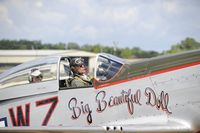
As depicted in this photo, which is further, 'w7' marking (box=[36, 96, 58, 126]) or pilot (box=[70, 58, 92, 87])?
pilot (box=[70, 58, 92, 87])

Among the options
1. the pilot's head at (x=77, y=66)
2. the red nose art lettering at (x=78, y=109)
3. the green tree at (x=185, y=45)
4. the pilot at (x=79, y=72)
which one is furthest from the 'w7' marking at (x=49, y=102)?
the green tree at (x=185, y=45)

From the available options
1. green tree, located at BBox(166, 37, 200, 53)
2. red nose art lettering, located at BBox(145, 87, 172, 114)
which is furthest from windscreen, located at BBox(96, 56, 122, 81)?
green tree, located at BBox(166, 37, 200, 53)

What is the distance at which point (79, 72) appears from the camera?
563cm

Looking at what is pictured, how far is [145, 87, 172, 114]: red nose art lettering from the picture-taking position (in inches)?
194

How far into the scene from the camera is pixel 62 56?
5.65 m

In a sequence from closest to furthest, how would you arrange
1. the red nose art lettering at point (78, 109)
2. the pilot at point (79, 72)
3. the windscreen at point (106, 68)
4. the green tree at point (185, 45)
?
the red nose art lettering at point (78, 109)
the windscreen at point (106, 68)
the pilot at point (79, 72)
the green tree at point (185, 45)

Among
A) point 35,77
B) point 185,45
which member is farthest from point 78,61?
point 185,45

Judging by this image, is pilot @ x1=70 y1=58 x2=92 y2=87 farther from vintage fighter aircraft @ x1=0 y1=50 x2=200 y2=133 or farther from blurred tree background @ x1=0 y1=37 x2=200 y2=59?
blurred tree background @ x1=0 y1=37 x2=200 y2=59

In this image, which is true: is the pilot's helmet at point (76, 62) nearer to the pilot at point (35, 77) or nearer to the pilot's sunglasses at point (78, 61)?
the pilot's sunglasses at point (78, 61)

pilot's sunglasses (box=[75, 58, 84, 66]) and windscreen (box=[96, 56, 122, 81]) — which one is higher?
pilot's sunglasses (box=[75, 58, 84, 66])

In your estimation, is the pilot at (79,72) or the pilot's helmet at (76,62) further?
the pilot's helmet at (76,62)

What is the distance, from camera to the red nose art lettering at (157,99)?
4930mm

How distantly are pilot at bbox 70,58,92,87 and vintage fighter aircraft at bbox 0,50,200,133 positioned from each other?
137 mm

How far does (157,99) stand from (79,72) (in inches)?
60.6
